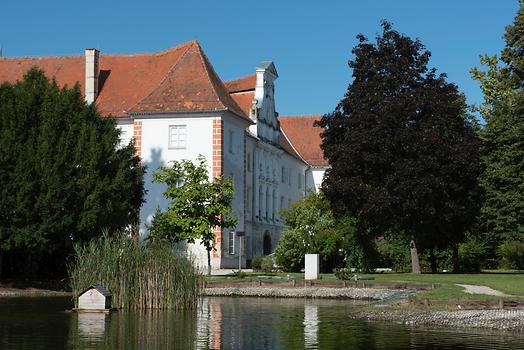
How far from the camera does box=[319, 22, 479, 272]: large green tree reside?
42625 mm

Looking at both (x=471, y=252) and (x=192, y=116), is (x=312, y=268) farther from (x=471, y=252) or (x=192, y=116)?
(x=471, y=252)

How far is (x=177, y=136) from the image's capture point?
54844 millimetres

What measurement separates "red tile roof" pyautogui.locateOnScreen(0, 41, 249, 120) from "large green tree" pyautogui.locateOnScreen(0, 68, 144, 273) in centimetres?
1423

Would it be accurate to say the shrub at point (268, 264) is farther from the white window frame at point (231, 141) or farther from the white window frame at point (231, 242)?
the white window frame at point (231, 141)

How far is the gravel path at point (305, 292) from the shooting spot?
3297 cm

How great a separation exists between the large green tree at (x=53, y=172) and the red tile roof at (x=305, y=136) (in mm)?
46509

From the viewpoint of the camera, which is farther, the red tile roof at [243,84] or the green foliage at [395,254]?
the red tile roof at [243,84]

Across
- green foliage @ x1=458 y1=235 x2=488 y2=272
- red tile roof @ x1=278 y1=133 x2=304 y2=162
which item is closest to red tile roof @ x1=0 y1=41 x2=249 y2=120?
green foliage @ x1=458 y1=235 x2=488 y2=272

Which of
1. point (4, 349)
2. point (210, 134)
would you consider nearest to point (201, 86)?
point (210, 134)

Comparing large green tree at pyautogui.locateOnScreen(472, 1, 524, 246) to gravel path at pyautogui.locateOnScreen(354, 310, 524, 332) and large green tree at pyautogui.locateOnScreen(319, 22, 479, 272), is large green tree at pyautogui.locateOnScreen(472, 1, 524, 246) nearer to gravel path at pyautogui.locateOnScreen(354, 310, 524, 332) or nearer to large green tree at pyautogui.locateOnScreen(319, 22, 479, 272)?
large green tree at pyautogui.locateOnScreen(319, 22, 479, 272)

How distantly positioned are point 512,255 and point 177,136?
2474 centimetres

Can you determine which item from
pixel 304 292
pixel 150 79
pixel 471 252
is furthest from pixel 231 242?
pixel 304 292

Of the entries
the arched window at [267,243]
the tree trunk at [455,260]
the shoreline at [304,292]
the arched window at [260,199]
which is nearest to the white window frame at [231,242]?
the arched window at [260,199]

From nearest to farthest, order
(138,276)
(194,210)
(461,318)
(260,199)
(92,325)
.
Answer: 1. (92,325)
2. (461,318)
3. (138,276)
4. (194,210)
5. (260,199)
